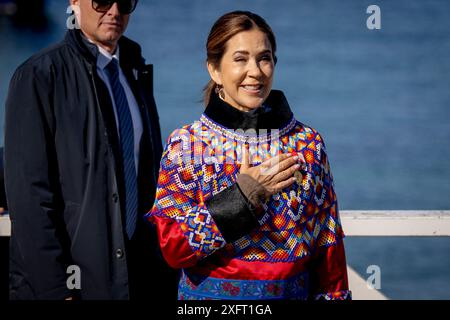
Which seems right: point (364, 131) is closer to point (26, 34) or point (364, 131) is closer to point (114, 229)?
point (114, 229)

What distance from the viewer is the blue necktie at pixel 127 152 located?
2.90m

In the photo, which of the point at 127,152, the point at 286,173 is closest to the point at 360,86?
the point at 127,152

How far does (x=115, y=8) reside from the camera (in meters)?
2.92

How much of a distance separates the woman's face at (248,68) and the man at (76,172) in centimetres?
47

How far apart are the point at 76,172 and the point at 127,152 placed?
23 cm

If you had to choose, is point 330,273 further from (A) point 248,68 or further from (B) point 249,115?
(A) point 248,68

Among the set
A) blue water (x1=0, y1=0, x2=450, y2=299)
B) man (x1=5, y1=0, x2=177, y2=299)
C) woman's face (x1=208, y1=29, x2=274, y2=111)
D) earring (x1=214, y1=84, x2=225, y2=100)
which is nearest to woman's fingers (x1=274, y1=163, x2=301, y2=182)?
woman's face (x1=208, y1=29, x2=274, y2=111)

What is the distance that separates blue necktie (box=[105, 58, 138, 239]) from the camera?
9.53 feet

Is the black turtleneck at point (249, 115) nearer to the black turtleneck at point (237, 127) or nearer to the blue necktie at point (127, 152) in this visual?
the black turtleneck at point (237, 127)

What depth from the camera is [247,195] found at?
256 centimetres

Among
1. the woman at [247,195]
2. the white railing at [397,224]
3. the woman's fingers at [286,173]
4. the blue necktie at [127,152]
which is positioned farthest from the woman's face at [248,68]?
the white railing at [397,224]
